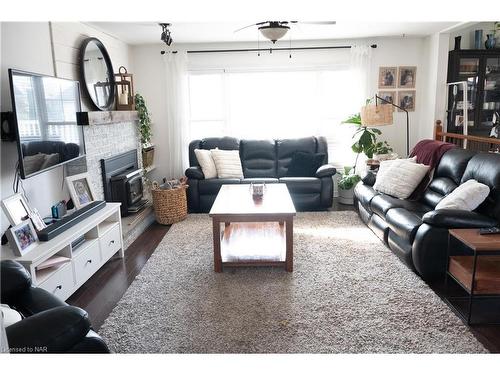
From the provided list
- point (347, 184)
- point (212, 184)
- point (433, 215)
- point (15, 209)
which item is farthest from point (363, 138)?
point (15, 209)

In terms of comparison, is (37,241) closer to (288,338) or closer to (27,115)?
(27,115)

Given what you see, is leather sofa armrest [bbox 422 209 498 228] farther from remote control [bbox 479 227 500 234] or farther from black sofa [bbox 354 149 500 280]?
remote control [bbox 479 227 500 234]

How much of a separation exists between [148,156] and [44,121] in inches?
101

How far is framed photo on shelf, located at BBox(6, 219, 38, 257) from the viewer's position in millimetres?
2158

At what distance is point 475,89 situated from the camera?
4.76 metres

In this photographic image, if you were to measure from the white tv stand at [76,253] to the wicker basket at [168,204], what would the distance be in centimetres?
96

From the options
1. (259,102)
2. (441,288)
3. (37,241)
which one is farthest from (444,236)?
(259,102)

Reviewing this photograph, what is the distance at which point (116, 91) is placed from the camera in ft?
14.3

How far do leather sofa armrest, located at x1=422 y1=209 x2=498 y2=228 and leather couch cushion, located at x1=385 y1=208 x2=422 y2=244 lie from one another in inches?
8.7

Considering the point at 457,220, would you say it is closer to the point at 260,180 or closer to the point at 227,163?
the point at 260,180

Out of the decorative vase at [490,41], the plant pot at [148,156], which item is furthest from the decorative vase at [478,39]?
the plant pot at [148,156]

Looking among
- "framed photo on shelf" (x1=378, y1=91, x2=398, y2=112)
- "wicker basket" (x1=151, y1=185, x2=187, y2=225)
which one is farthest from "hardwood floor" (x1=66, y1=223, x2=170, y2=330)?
"framed photo on shelf" (x1=378, y1=91, x2=398, y2=112)

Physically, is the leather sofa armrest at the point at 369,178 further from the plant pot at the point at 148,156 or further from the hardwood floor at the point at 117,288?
the plant pot at the point at 148,156

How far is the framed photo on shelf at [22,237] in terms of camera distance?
2158mm
